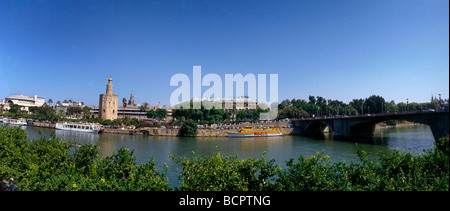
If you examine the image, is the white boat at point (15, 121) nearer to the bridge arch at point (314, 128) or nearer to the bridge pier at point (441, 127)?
the bridge arch at point (314, 128)

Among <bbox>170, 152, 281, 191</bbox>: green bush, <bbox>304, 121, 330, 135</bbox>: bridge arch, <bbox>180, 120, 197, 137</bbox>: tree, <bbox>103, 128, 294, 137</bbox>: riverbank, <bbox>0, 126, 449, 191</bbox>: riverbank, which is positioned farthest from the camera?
<bbox>304, 121, 330, 135</bbox>: bridge arch

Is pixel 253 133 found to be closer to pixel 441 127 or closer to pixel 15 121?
pixel 441 127

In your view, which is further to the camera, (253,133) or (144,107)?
(144,107)

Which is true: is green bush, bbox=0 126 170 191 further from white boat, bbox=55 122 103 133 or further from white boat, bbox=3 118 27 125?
white boat, bbox=3 118 27 125

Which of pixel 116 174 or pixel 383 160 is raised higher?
pixel 383 160

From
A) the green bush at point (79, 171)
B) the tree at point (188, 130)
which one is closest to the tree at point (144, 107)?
the tree at point (188, 130)

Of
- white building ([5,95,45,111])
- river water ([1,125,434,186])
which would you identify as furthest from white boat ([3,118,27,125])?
white building ([5,95,45,111])

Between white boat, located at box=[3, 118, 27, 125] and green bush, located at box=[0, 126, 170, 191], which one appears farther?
white boat, located at box=[3, 118, 27, 125]

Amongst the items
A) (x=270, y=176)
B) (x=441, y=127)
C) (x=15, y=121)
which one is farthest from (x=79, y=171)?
(x=15, y=121)
